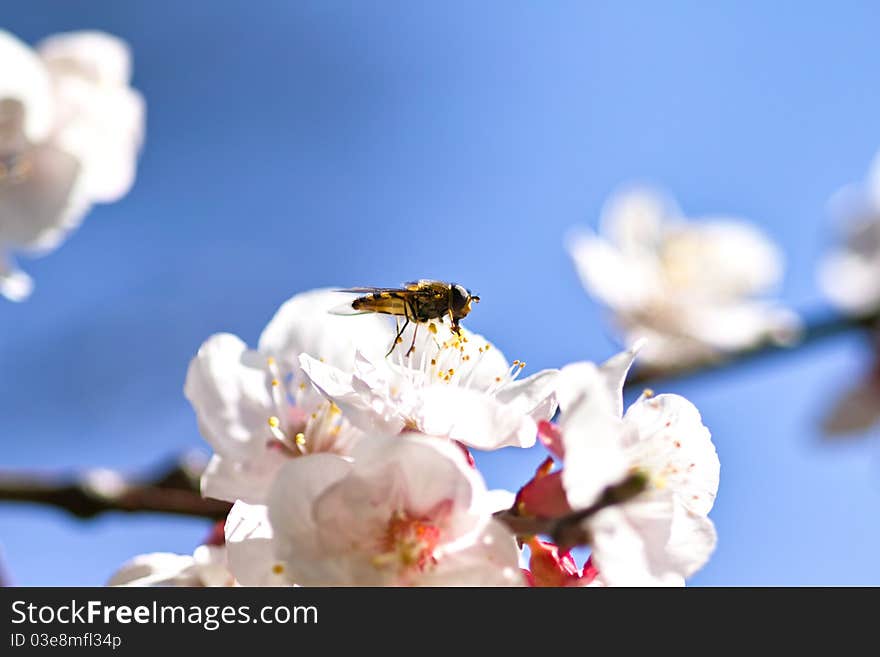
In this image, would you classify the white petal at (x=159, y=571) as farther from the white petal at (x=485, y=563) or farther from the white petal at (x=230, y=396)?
the white petal at (x=485, y=563)

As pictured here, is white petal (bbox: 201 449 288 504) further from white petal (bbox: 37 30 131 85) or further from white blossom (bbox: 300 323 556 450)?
white petal (bbox: 37 30 131 85)

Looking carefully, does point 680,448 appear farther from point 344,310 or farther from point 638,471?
point 344,310

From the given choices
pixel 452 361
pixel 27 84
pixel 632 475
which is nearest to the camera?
pixel 632 475

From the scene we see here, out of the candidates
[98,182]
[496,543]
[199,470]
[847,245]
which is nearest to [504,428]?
[496,543]

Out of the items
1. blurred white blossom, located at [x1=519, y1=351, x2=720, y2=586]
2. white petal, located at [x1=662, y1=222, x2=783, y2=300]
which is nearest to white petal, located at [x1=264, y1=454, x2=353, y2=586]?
blurred white blossom, located at [x1=519, y1=351, x2=720, y2=586]

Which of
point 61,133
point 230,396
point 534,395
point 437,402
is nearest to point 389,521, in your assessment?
point 437,402

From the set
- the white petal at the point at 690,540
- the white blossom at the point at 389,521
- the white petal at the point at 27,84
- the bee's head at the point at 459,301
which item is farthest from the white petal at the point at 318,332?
the white petal at the point at 27,84
